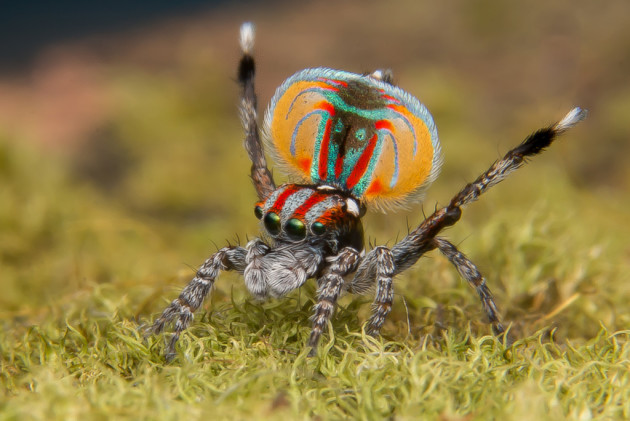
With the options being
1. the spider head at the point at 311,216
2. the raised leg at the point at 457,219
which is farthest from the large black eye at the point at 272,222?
the raised leg at the point at 457,219

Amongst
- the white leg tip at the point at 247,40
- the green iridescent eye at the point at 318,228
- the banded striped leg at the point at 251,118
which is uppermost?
the white leg tip at the point at 247,40

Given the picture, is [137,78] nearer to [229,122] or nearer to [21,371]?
[229,122]

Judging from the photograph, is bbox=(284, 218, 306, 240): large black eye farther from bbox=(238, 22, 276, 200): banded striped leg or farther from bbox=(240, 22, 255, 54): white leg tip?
bbox=(240, 22, 255, 54): white leg tip

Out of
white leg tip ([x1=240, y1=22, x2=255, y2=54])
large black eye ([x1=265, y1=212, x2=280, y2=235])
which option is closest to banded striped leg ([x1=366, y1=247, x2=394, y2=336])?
large black eye ([x1=265, y1=212, x2=280, y2=235])

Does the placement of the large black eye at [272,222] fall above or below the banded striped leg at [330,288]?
above

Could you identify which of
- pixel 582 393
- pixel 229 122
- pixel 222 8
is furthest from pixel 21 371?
pixel 222 8

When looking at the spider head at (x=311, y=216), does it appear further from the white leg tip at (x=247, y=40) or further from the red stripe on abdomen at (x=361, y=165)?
the white leg tip at (x=247, y=40)
